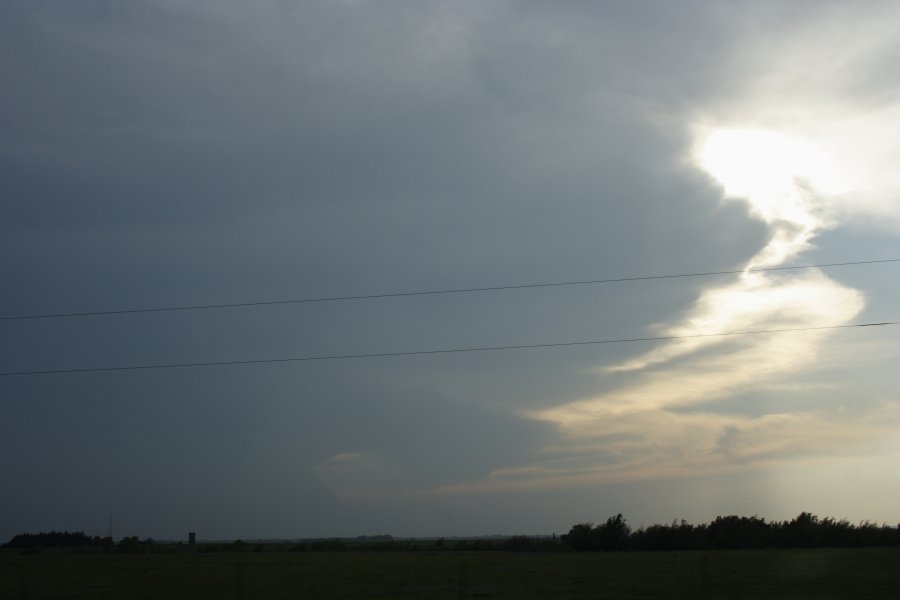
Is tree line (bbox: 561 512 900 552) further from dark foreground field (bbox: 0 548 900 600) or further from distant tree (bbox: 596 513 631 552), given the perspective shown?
dark foreground field (bbox: 0 548 900 600)

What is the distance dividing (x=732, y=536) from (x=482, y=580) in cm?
4821

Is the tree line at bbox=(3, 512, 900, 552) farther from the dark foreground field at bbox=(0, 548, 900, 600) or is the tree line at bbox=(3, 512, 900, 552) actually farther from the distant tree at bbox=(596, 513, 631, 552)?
the dark foreground field at bbox=(0, 548, 900, 600)

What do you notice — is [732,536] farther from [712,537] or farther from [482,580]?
[482,580]

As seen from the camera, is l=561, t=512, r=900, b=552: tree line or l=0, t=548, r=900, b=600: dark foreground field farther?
l=561, t=512, r=900, b=552: tree line

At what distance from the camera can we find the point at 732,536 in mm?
75438

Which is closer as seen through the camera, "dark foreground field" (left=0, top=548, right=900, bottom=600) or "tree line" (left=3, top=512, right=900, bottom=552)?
"dark foreground field" (left=0, top=548, right=900, bottom=600)

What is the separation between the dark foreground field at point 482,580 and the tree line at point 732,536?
31265 mm

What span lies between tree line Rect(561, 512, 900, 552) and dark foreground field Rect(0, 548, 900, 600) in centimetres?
3127

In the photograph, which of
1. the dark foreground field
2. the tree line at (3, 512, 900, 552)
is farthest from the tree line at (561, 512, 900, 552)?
the dark foreground field

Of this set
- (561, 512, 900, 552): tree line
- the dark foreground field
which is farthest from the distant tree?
the dark foreground field

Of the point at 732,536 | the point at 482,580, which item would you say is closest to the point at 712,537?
the point at 732,536

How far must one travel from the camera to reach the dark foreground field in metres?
29.3

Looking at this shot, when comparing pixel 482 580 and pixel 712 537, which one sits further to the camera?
pixel 712 537

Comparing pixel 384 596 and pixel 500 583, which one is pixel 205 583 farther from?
pixel 500 583
